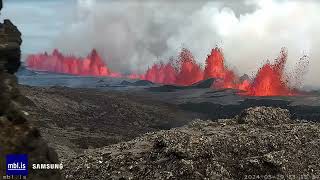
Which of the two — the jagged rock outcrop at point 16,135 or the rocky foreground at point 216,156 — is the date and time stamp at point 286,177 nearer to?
the rocky foreground at point 216,156

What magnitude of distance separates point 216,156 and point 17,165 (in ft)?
52.1

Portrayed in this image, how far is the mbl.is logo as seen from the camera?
1825cm

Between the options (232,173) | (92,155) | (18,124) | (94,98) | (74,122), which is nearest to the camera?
(18,124)

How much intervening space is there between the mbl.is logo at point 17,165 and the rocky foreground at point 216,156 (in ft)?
42.0

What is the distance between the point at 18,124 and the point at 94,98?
503 ft

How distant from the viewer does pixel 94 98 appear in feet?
563

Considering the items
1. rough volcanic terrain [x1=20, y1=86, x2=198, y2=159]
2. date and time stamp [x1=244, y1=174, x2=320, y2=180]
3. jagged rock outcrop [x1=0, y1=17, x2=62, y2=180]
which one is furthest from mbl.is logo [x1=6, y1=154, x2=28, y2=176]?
rough volcanic terrain [x1=20, y1=86, x2=198, y2=159]

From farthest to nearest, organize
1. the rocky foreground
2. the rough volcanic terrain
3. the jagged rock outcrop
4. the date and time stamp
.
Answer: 1. the rough volcanic terrain
2. the rocky foreground
3. the date and time stamp
4. the jagged rock outcrop

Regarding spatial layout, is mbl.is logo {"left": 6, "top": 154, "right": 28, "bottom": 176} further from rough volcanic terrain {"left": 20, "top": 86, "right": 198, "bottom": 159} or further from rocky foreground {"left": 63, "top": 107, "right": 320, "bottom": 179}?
rough volcanic terrain {"left": 20, "top": 86, "right": 198, "bottom": 159}

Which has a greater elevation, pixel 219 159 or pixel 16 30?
pixel 16 30

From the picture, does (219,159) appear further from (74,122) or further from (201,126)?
(74,122)

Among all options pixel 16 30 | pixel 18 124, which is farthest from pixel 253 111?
pixel 18 124

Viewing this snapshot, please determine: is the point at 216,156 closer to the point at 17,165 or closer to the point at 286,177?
the point at 286,177

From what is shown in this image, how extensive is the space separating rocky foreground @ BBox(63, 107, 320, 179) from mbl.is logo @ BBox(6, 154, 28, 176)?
42.0 feet
